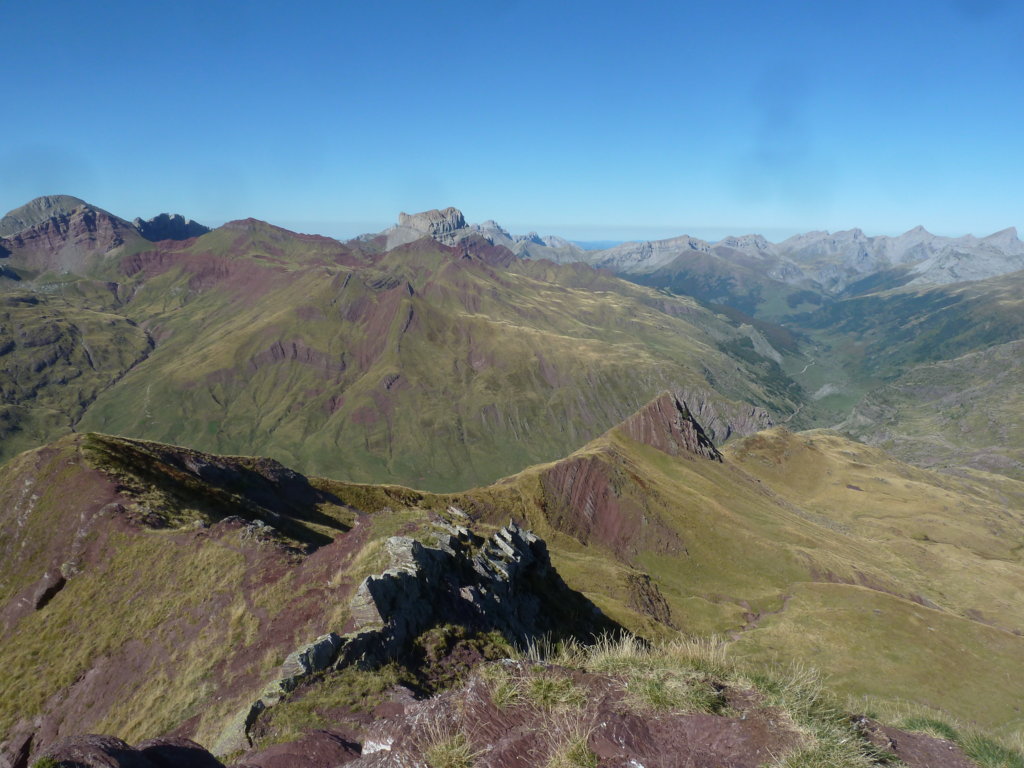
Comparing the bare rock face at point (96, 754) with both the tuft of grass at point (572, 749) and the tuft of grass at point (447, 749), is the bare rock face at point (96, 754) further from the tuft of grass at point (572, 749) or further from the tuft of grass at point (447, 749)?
the tuft of grass at point (572, 749)

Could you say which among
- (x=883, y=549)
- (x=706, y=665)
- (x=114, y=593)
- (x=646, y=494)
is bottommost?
(x=883, y=549)

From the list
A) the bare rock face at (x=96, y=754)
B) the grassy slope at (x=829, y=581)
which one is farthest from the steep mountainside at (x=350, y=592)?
the bare rock face at (x=96, y=754)

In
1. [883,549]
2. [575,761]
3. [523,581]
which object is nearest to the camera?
[575,761]

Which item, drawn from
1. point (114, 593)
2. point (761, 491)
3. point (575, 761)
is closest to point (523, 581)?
point (114, 593)

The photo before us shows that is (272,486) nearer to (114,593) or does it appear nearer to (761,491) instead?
(114,593)

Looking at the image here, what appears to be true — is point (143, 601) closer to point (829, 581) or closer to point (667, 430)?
point (829, 581)

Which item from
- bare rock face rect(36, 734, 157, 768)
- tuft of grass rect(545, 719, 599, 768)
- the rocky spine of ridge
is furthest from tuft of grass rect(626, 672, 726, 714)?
the rocky spine of ridge
